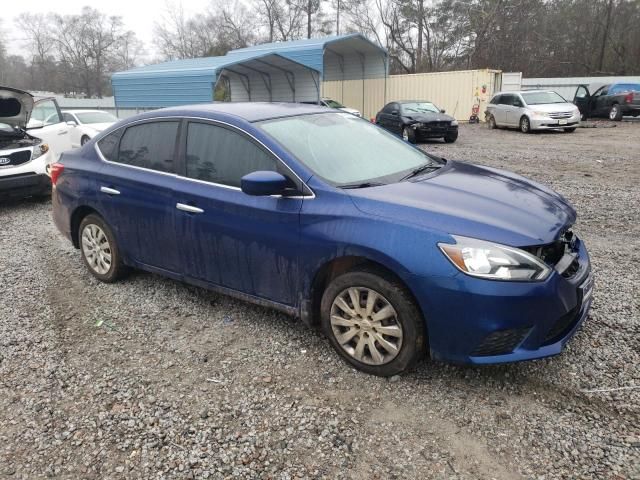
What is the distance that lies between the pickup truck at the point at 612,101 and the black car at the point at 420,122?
27.3 ft

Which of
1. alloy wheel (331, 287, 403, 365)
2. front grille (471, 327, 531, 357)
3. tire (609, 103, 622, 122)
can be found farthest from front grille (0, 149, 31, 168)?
tire (609, 103, 622, 122)

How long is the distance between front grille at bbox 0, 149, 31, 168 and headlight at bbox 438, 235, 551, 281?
24.5ft

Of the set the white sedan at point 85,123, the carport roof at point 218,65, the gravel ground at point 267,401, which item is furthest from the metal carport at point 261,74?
the gravel ground at point 267,401

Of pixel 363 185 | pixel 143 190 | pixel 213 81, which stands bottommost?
pixel 143 190

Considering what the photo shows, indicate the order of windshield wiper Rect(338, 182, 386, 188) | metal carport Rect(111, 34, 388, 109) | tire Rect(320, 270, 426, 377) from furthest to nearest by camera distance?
metal carport Rect(111, 34, 388, 109), windshield wiper Rect(338, 182, 386, 188), tire Rect(320, 270, 426, 377)

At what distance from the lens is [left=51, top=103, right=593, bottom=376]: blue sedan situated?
2.60 metres

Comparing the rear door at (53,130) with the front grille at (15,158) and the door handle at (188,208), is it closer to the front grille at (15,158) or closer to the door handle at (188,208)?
the front grille at (15,158)

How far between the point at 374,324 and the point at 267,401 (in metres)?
0.76

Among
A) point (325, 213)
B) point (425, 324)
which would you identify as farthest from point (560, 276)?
point (325, 213)

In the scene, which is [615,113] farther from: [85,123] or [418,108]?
[85,123]

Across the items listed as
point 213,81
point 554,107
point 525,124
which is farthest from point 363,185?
point 213,81

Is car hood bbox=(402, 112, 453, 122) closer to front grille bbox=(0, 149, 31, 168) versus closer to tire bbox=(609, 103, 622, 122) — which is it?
tire bbox=(609, 103, 622, 122)

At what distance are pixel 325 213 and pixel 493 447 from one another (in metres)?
1.53

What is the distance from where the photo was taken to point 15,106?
772cm
